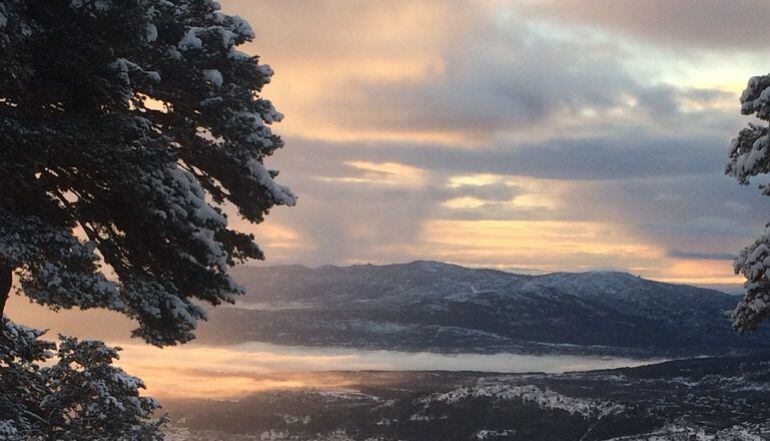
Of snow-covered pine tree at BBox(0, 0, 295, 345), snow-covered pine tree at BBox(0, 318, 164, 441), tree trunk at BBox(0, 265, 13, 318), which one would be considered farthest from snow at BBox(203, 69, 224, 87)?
snow-covered pine tree at BBox(0, 318, 164, 441)

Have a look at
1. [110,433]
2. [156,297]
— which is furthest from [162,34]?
[110,433]

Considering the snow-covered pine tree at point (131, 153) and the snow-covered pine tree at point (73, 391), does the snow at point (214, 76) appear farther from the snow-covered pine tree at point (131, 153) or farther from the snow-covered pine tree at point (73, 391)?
the snow-covered pine tree at point (73, 391)

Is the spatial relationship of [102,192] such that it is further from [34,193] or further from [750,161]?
[750,161]

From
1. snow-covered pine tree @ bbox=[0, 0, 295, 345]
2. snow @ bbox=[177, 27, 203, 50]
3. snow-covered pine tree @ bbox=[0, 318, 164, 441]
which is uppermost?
snow @ bbox=[177, 27, 203, 50]

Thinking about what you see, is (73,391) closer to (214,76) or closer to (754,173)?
(214,76)

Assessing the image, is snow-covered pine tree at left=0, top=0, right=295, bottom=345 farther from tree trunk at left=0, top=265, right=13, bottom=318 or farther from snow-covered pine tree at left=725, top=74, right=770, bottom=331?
snow-covered pine tree at left=725, top=74, right=770, bottom=331
